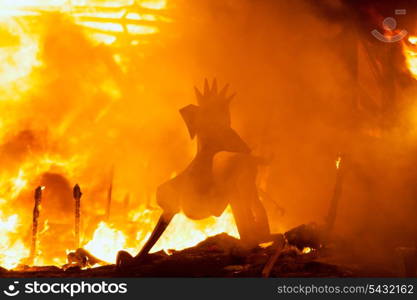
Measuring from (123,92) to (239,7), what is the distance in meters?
3.32

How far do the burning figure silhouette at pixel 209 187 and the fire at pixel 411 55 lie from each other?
16.3 feet

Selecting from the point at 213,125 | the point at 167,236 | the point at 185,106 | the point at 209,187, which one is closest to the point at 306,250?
the point at 209,187

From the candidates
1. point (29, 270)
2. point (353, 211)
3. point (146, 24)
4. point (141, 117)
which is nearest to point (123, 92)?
point (141, 117)

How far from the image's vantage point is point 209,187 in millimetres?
9234

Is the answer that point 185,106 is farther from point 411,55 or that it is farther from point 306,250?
point 411,55

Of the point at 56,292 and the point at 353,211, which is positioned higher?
the point at 353,211

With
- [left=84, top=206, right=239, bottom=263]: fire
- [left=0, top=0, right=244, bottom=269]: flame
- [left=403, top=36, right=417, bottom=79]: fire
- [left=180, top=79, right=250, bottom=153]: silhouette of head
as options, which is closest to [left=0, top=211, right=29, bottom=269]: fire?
[left=0, top=0, right=244, bottom=269]: flame

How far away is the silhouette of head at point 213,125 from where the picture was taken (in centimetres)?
934

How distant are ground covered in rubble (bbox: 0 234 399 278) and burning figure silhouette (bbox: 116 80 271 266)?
311 mm

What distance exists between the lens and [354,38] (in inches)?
488

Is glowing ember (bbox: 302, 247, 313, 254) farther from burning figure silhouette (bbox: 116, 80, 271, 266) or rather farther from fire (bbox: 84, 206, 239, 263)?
fire (bbox: 84, 206, 239, 263)

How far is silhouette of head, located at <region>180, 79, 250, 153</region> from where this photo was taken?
934 cm

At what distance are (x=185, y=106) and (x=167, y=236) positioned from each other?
9.02ft

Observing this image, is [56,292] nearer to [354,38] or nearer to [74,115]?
[74,115]
